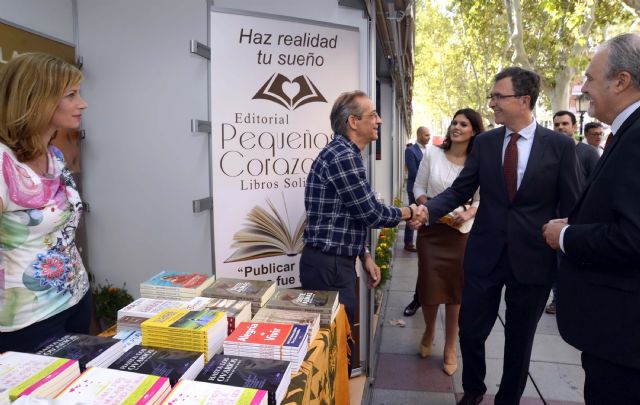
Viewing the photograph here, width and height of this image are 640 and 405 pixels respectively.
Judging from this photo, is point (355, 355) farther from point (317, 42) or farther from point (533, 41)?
point (533, 41)

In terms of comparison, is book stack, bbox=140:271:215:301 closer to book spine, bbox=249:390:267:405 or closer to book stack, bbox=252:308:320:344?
book stack, bbox=252:308:320:344

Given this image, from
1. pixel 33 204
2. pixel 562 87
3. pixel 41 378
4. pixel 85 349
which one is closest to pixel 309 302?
pixel 85 349

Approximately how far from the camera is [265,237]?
292 centimetres

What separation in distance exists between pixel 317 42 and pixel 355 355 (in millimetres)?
2212

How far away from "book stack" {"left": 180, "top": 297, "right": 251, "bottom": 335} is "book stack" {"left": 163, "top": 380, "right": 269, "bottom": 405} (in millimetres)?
454

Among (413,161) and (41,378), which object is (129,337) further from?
(413,161)

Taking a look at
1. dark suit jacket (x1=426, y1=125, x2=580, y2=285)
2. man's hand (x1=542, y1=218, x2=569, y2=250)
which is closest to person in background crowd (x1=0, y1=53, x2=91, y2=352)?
man's hand (x1=542, y1=218, x2=569, y2=250)

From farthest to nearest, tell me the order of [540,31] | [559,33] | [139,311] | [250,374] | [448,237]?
[540,31] < [559,33] < [448,237] < [139,311] < [250,374]

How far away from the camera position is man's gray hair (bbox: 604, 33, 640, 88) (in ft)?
5.51

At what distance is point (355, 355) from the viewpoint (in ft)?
11.2

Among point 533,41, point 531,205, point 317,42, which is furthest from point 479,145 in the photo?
point 533,41

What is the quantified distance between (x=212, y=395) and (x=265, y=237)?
183 cm

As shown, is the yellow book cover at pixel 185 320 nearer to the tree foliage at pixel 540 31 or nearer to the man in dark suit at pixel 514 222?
the man in dark suit at pixel 514 222

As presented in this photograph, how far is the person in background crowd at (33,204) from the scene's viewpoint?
1638mm
